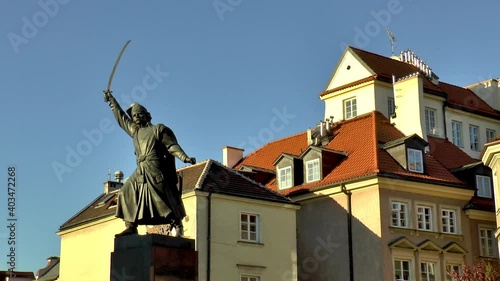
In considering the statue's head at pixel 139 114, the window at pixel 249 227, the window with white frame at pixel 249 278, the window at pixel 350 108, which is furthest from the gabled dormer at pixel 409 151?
the statue's head at pixel 139 114

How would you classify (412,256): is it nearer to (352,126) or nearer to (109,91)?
(352,126)

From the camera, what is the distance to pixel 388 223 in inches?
1457

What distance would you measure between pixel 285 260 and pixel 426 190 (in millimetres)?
7112

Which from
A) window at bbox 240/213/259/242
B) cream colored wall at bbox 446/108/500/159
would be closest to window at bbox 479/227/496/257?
cream colored wall at bbox 446/108/500/159

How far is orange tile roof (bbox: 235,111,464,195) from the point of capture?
3800 centimetres

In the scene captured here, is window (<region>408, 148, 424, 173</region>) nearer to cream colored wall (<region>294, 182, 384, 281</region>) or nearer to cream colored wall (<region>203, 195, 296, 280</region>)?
cream colored wall (<region>294, 182, 384, 281</region>)

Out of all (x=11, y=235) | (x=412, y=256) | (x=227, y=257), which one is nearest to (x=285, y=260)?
(x=227, y=257)

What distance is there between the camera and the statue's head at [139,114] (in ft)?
58.5

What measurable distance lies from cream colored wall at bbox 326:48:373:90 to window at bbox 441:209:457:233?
8.55m

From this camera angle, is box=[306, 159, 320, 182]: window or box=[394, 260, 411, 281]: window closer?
box=[394, 260, 411, 281]: window

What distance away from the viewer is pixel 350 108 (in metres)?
45.0

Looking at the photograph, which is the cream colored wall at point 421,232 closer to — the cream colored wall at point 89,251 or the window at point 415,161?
the window at point 415,161

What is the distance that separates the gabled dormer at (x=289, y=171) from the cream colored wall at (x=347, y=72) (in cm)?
637

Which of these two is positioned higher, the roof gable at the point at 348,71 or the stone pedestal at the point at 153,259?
the roof gable at the point at 348,71
